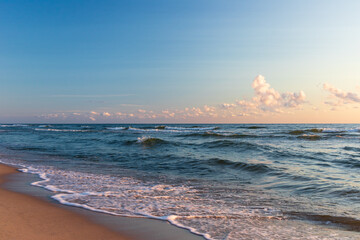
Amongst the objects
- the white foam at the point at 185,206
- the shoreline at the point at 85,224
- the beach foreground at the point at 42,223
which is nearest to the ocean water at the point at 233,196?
the white foam at the point at 185,206

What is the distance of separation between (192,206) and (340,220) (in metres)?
2.33

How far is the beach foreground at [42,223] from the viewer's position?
3.15m

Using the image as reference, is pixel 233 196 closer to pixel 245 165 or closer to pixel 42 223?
pixel 42 223

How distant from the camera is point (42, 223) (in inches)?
139

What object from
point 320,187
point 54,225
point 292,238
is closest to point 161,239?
point 54,225

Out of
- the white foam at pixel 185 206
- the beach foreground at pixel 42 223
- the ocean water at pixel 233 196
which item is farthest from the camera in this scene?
the ocean water at pixel 233 196

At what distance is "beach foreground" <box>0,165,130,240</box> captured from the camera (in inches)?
124

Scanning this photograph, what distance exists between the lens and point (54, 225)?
3492 millimetres

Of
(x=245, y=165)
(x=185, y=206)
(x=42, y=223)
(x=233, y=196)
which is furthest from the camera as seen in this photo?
(x=245, y=165)

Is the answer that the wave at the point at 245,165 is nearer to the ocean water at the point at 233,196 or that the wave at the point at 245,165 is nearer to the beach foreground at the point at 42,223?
the ocean water at the point at 233,196

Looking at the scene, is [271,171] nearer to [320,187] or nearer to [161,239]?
[320,187]

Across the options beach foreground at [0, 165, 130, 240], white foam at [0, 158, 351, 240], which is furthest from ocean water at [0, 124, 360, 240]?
beach foreground at [0, 165, 130, 240]

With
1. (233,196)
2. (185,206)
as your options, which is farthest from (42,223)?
(233,196)

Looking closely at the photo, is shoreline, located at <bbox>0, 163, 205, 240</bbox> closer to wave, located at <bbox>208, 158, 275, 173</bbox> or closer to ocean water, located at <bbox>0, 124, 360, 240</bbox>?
ocean water, located at <bbox>0, 124, 360, 240</bbox>
